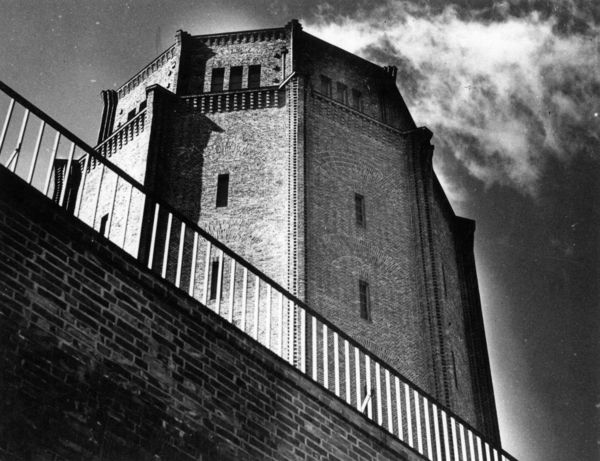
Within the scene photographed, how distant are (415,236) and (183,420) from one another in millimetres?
15659

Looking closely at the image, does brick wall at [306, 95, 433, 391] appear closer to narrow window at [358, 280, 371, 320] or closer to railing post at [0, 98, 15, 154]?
narrow window at [358, 280, 371, 320]

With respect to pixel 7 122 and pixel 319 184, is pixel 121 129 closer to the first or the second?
pixel 319 184

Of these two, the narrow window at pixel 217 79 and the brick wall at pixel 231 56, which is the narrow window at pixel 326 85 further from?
the narrow window at pixel 217 79

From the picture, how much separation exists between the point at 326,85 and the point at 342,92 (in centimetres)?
46

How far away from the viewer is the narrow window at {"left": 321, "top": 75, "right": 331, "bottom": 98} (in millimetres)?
25444

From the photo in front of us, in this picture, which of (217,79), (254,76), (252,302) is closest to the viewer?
(252,302)

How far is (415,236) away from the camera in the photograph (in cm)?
2370

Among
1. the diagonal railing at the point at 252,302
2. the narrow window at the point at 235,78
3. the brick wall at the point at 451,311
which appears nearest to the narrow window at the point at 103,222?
the diagonal railing at the point at 252,302

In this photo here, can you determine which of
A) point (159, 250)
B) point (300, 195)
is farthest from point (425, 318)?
point (159, 250)

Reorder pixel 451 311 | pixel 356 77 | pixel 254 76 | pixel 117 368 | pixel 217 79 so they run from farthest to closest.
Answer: pixel 356 77 → pixel 217 79 → pixel 254 76 → pixel 451 311 → pixel 117 368

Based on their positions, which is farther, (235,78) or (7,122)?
(235,78)

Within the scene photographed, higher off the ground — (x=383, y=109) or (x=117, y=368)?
(x=383, y=109)

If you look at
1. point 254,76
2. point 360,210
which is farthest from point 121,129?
point 360,210

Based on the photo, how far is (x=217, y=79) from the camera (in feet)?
83.6
